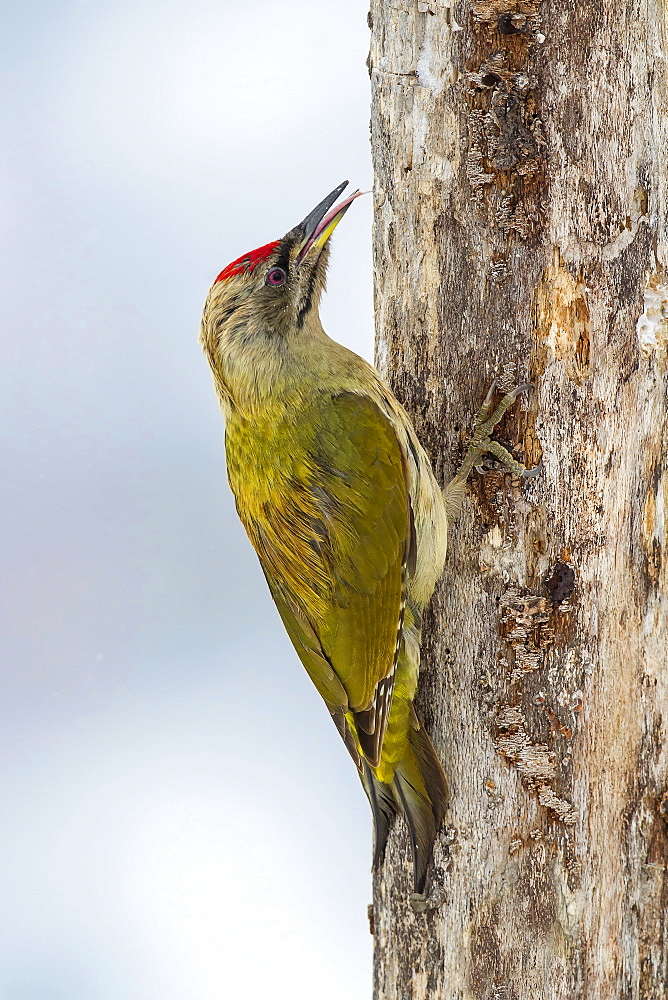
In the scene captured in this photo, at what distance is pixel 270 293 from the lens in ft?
8.39

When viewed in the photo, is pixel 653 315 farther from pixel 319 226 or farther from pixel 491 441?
pixel 319 226

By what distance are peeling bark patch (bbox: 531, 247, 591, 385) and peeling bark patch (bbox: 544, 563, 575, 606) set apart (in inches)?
17.1

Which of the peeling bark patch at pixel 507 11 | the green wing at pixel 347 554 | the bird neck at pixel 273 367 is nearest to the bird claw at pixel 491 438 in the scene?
the green wing at pixel 347 554

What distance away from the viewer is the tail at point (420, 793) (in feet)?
7.05

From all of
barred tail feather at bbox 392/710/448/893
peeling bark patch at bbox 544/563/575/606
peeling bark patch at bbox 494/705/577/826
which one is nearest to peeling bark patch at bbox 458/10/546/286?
peeling bark patch at bbox 544/563/575/606

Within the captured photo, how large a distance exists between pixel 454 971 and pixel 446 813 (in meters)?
0.35

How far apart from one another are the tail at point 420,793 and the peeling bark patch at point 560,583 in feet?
1.47

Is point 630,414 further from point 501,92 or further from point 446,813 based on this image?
point 446,813

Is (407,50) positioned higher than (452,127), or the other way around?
(407,50)

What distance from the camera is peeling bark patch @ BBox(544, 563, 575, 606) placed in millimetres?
2090

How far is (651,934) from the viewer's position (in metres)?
2.03

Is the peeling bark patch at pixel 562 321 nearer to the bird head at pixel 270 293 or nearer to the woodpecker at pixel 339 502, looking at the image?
the woodpecker at pixel 339 502

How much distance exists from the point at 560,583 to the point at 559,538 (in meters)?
0.10

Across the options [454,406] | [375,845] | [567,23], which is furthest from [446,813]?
[567,23]
